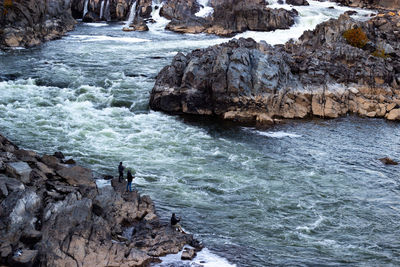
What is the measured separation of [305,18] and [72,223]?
7673 centimetres

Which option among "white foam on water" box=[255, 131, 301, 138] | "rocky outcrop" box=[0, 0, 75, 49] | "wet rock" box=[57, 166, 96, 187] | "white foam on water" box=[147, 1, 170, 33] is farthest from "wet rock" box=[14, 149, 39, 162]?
"white foam on water" box=[147, 1, 170, 33]

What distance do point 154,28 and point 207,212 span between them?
70.1m

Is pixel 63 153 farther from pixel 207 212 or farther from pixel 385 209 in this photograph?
pixel 385 209

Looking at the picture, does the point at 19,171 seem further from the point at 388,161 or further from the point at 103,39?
the point at 103,39

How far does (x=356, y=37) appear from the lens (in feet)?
198

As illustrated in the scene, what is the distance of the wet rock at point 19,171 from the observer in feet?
84.7

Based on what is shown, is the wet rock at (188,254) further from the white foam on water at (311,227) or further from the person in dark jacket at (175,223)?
the white foam on water at (311,227)

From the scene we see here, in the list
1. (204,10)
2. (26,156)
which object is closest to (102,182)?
(26,156)

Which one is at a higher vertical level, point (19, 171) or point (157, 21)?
point (157, 21)

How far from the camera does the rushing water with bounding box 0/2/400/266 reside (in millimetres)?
25656

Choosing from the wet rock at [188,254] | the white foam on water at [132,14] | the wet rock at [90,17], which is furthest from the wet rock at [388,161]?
the wet rock at [90,17]

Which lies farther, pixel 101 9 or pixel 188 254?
pixel 101 9

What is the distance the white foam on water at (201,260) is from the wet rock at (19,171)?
8.95 meters

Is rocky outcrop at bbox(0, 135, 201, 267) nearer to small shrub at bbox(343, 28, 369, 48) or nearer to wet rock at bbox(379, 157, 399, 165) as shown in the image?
wet rock at bbox(379, 157, 399, 165)
